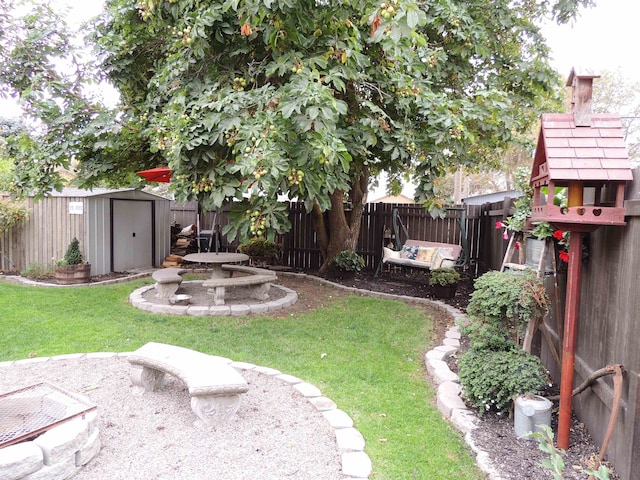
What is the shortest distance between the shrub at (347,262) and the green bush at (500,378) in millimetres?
4563

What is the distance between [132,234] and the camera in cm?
888

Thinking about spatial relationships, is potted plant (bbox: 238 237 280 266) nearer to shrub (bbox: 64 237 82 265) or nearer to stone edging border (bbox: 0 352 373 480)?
shrub (bbox: 64 237 82 265)

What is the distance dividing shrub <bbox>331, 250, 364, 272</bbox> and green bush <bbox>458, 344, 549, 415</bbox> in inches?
180

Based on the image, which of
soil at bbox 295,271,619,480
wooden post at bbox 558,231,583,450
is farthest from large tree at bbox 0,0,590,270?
soil at bbox 295,271,619,480

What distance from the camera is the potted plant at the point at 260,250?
29.2 ft

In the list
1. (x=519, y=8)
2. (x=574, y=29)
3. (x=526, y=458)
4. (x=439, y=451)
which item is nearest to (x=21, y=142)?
(x=439, y=451)

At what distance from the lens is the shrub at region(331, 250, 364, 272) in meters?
7.42

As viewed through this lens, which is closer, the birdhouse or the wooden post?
the birdhouse

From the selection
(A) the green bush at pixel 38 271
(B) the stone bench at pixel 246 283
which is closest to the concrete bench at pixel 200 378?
(B) the stone bench at pixel 246 283

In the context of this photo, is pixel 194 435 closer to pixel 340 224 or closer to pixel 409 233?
pixel 340 224

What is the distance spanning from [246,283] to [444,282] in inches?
112

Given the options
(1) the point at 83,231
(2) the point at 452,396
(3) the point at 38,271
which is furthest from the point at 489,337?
(3) the point at 38,271

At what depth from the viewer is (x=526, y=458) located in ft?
7.55

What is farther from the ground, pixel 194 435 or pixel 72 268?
pixel 72 268
